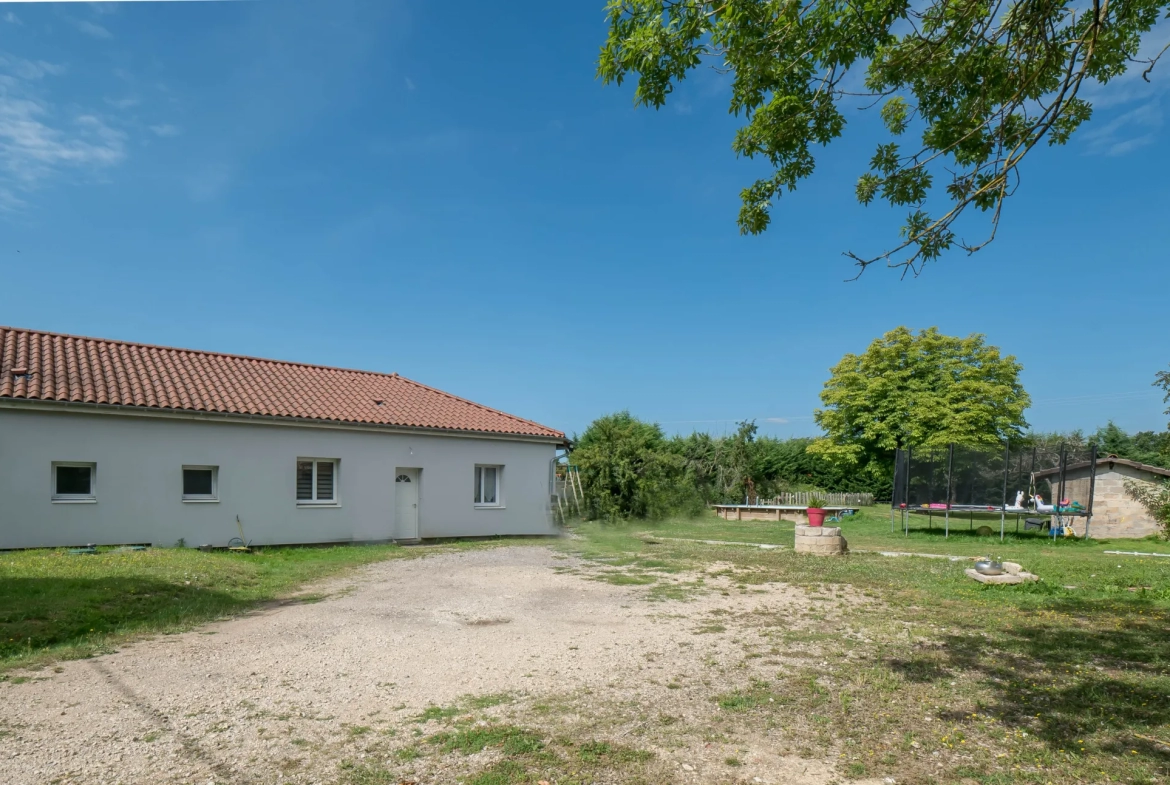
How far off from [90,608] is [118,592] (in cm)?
101

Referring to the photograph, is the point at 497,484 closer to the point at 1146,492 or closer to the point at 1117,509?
the point at 1146,492

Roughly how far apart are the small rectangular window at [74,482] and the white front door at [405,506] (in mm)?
6868

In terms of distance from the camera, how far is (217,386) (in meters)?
18.5

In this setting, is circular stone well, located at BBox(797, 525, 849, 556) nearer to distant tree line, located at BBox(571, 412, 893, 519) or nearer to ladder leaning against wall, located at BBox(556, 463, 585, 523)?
distant tree line, located at BBox(571, 412, 893, 519)

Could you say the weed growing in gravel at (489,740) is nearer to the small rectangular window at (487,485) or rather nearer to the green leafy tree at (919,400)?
the small rectangular window at (487,485)

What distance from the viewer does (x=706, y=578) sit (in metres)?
13.1

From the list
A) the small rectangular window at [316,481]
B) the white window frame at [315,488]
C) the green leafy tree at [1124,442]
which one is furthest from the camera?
the green leafy tree at [1124,442]

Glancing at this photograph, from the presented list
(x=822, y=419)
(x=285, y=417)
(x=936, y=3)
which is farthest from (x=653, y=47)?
(x=822, y=419)

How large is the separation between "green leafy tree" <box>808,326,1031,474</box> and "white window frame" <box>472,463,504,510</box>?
25553 mm

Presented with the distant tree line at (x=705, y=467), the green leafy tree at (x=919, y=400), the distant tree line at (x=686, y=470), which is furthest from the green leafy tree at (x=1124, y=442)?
the distant tree line at (x=686, y=470)

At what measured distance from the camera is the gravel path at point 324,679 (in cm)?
462

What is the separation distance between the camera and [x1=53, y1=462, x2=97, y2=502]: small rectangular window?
1532 cm

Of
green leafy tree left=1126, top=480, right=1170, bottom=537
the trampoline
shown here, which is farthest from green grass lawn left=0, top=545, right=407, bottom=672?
green leafy tree left=1126, top=480, right=1170, bottom=537

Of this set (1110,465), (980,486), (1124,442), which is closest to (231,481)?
(980,486)
